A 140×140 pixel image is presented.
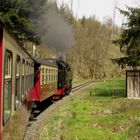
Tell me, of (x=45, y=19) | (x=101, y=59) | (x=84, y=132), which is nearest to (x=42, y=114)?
(x=84, y=132)

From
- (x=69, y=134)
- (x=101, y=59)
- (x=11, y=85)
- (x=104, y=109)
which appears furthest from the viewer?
(x=101, y=59)

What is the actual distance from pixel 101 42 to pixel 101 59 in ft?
→ 12.1

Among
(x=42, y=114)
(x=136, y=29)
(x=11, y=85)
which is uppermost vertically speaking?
(x=136, y=29)

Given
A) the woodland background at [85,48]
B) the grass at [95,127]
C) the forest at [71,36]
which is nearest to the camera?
the grass at [95,127]

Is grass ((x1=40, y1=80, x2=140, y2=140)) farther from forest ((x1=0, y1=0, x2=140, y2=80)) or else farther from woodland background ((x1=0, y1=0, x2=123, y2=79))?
woodland background ((x1=0, y1=0, x2=123, y2=79))

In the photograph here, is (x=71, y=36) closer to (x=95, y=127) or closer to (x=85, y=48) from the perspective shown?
(x=85, y=48)

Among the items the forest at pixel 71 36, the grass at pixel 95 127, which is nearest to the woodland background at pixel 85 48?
the forest at pixel 71 36

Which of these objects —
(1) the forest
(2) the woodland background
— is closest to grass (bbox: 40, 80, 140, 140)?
(1) the forest

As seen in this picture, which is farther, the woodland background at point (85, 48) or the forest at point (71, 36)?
the woodland background at point (85, 48)

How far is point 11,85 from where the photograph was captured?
6.17 m

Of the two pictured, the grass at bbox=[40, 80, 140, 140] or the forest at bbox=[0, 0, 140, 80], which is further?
the forest at bbox=[0, 0, 140, 80]

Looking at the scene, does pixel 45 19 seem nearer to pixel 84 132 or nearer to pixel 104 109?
pixel 104 109

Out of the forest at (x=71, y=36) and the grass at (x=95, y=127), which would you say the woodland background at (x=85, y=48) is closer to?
the forest at (x=71, y=36)

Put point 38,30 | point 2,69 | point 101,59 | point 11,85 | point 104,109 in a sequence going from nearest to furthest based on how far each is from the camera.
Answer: point 2,69, point 11,85, point 104,109, point 38,30, point 101,59
